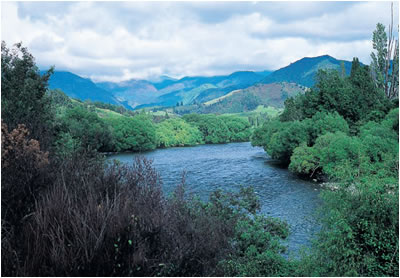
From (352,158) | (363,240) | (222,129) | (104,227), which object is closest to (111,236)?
(104,227)

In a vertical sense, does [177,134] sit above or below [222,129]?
below

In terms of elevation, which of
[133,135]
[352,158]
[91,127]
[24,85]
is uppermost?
[24,85]

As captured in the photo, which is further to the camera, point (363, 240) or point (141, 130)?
point (141, 130)

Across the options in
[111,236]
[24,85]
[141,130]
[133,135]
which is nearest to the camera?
[111,236]

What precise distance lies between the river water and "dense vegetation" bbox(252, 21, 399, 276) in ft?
8.43

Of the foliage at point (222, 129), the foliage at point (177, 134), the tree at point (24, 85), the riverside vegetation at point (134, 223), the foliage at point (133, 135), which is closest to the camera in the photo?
the riverside vegetation at point (134, 223)

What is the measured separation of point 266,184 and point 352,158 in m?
7.95

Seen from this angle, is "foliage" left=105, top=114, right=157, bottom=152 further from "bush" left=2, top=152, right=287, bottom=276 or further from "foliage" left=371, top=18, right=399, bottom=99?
"bush" left=2, top=152, right=287, bottom=276

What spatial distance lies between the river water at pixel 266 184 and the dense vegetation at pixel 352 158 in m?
2.57

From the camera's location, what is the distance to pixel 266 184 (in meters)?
35.4

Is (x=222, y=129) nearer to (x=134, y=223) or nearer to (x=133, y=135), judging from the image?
(x=133, y=135)

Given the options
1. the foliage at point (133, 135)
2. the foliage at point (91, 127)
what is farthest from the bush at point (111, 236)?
the foliage at point (133, 135)

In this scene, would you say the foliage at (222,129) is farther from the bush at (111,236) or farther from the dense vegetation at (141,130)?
the bush at (111,236)

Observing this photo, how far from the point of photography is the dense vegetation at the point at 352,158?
458 inches
